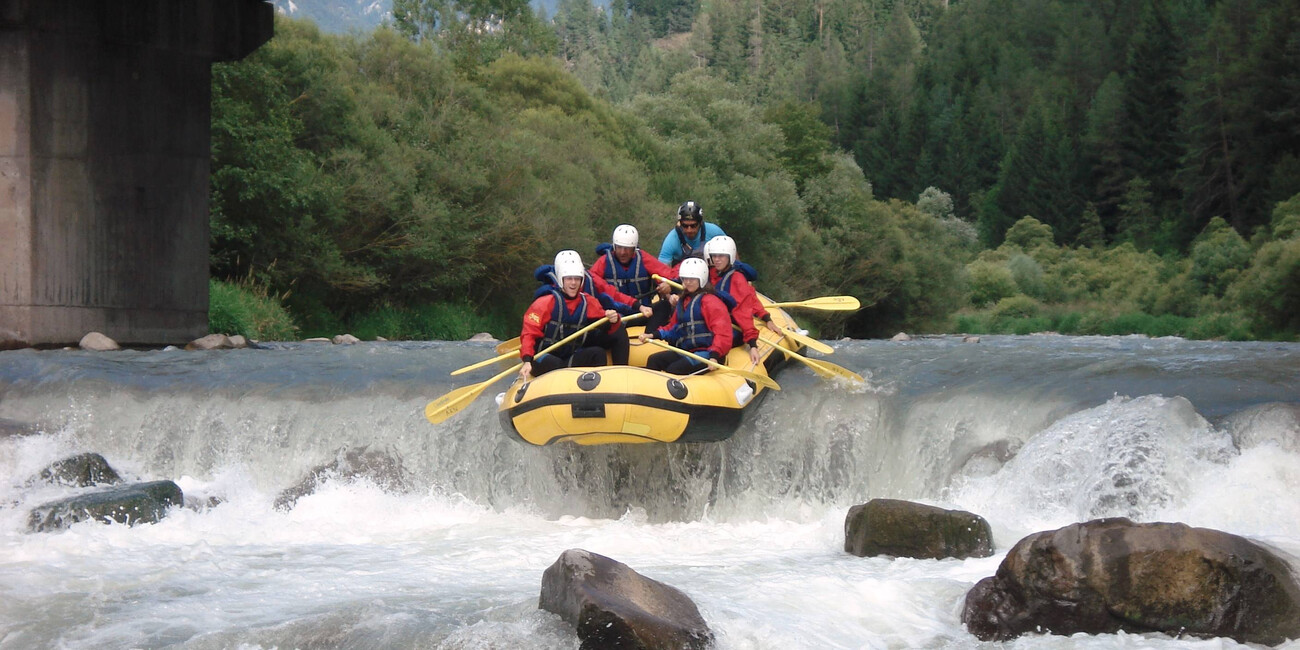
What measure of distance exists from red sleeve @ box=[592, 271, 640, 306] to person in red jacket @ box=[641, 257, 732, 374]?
0.56 m

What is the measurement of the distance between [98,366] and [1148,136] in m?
64.1

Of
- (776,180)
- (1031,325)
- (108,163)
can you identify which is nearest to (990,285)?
(1031,325)

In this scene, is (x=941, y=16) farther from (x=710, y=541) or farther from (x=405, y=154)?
(x=710, y=541)

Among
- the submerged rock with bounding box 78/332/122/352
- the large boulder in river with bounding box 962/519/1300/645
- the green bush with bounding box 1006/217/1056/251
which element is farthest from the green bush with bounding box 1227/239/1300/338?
the green bush with bounding box 1006/217/1056/251

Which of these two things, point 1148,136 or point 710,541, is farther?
point 1148,136

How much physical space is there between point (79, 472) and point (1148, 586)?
7.40 meters

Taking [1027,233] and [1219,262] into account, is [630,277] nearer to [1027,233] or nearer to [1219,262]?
[1219,262]

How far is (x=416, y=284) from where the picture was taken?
23.2 m

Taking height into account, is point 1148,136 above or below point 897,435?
above

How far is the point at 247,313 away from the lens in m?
18.4

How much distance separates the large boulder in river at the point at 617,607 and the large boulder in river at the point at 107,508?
370 cm

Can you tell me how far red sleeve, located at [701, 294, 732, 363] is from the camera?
29.1 ft

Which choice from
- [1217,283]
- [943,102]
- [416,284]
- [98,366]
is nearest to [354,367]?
[98,366]

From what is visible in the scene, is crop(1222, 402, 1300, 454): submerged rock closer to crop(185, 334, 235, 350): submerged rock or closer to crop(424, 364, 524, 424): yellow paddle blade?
crop(424, 364, 524, 424): yellow paddle blade
